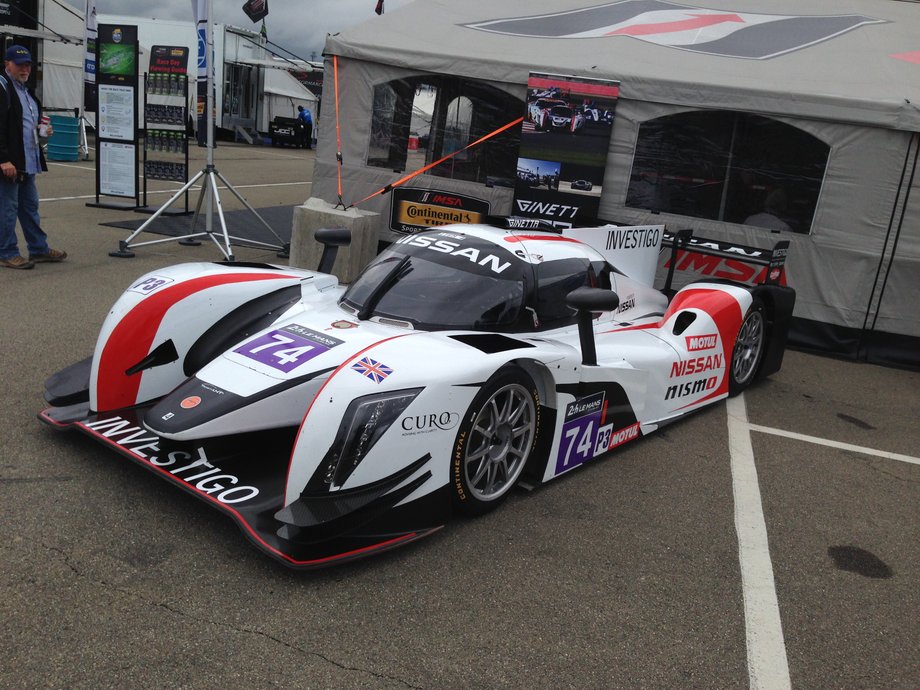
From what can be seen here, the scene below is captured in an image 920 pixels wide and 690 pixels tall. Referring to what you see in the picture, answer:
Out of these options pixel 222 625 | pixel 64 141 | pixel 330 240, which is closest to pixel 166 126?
pixel 330 240

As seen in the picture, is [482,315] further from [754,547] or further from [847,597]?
[847,597]

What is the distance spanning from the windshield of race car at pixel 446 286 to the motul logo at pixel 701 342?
1431 millimetres

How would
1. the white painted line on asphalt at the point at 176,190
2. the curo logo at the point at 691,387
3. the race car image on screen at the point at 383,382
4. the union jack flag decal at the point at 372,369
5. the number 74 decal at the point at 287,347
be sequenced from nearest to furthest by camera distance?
the race car image on screen at the point at 383,382, the union jack flag decal at the point at 372,369, the number 74 decal at the point at 287,347, the curo logo at the point at 691,387, the white painted line on asphalt at the point at 176,190

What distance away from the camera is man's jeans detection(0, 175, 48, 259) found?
748 cm

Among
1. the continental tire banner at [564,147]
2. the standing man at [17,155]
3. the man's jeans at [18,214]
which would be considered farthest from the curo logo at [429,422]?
the man's jeans at [18,214]

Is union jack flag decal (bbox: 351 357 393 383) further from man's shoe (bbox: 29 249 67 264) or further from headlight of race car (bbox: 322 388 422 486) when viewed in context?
man's shoe (bbox: 29 249 67 264)

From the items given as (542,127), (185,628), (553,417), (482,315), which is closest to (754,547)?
(553,417)

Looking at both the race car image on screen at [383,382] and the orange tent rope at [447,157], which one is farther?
the orange tent rope at [447,157]

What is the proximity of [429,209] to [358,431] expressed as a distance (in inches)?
252

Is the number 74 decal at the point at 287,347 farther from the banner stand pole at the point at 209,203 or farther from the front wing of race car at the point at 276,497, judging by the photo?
the banner stand pole at the point at 209,203

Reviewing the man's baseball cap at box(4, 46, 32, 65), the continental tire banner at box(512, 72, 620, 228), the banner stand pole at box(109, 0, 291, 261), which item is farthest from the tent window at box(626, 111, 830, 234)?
the man's baseball cap at box(4, 46, 32, 65)

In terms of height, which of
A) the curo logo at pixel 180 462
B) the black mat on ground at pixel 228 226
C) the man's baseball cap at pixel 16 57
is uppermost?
the man's baseball cap at pixel 16 57

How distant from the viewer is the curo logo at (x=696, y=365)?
5047mm

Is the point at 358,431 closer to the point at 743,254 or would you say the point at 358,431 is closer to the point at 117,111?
the point at 743,254
